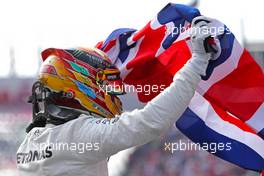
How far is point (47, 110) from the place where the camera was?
364 cm

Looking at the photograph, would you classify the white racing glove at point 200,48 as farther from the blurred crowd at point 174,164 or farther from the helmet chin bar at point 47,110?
the blurred crowd at point 174,164

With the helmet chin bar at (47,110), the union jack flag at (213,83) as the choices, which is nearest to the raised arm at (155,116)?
the helmet chin bar at (47,110)

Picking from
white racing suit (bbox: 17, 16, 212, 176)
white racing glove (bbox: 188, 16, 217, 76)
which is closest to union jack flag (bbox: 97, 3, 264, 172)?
white racing glove (bbox: 188, 16, 217, 76)

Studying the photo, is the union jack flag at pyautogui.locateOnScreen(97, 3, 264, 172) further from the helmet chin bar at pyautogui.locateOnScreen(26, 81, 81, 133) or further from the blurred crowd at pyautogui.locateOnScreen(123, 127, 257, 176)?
the blurred crowd at pyautogui.locateOnScreen(123, 127, 257, 176)

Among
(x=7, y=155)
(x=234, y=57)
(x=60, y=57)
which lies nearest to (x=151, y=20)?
(x=234, y=57)

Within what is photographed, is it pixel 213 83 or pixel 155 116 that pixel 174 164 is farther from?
pixel 155 116

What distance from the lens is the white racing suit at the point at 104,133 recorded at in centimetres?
330

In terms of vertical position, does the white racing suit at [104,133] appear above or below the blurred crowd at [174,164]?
above

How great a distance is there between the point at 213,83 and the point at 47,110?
0.95 metres

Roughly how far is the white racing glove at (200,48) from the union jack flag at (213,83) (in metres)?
0.59

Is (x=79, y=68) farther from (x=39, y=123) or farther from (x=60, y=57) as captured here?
(x=39, y=123)

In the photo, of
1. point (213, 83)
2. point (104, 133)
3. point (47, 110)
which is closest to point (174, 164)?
point (213, 83)

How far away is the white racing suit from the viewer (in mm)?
3303

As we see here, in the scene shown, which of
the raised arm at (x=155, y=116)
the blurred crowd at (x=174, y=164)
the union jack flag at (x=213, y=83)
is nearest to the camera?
the raised arm at (x=155, y=116)
